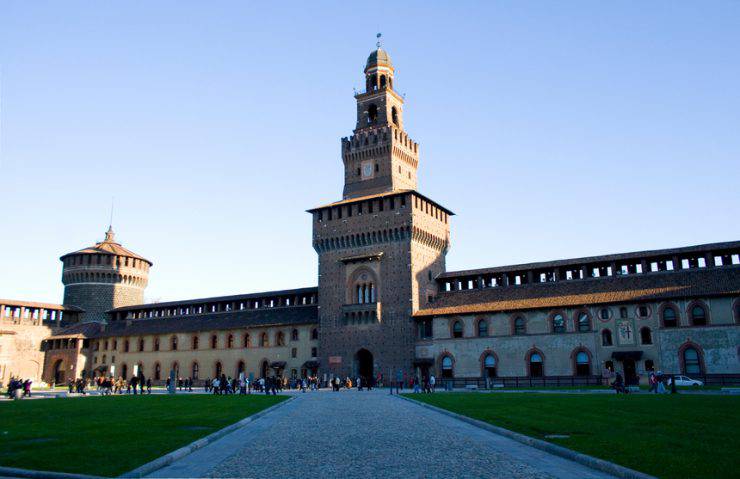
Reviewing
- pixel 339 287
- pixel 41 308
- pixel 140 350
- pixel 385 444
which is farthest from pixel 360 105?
pixel 385 444

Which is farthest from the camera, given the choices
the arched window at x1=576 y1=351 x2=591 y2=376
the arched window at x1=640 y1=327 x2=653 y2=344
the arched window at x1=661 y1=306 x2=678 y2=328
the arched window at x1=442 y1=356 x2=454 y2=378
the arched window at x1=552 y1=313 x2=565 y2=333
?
the arched window at x1=442 y1=356 x2=454 y2=378

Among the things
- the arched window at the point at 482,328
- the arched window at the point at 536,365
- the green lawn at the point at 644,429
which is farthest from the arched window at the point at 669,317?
the green lawn at the point at 644,429

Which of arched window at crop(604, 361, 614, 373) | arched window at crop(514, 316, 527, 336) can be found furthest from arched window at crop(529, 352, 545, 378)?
arched window at crop(604, 361, 614, 373)

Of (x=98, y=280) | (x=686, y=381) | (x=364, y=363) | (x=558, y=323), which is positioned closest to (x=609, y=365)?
(x=558, y=323)

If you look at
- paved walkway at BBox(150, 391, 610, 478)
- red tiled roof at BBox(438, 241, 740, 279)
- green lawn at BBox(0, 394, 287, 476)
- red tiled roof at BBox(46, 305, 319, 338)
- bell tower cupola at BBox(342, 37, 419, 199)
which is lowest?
paved walkway at BBox(150, 391, 610, 478)

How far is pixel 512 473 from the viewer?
11.0 meters

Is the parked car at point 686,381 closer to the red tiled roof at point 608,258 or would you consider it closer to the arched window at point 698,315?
the arched window at point 698,315

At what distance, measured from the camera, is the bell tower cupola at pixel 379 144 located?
64.2 m

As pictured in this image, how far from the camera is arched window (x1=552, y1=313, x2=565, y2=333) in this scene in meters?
50.1

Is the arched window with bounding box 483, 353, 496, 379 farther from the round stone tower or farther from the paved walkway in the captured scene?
the round stone tower

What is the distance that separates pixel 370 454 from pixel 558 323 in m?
39.8

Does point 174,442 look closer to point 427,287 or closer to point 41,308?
point 427,287

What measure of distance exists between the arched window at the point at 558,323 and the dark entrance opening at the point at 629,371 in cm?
522

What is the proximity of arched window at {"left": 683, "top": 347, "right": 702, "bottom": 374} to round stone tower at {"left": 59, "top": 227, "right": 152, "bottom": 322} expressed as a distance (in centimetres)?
6860
